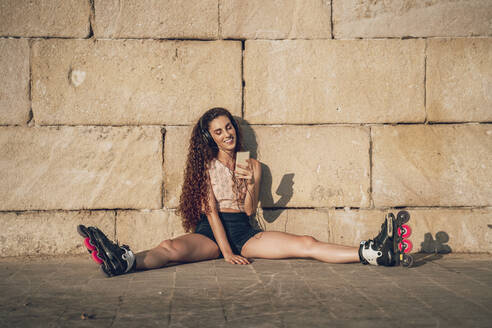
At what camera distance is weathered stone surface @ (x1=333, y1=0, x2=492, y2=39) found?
15.9ft

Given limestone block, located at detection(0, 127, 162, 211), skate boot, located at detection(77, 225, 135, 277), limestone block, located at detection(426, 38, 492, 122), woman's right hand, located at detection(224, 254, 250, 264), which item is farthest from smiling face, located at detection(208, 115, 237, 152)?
limestone block, located at detection(426, 38, 492, 122)

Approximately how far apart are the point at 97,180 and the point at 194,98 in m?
1.37

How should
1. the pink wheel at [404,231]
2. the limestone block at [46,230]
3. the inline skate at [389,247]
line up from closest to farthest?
the inline skate at [389,247] < the pink wheel at [404,231] < the limestone block at [46,230]

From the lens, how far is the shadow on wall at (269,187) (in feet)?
15.8

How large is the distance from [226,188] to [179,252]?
0.81 meters

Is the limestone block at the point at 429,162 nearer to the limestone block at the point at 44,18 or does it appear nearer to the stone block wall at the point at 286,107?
the stone block wall at the point at 286,107

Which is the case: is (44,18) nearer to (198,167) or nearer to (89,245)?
(198,167)

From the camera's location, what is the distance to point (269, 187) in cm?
483

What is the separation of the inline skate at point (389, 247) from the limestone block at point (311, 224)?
81 centimetres

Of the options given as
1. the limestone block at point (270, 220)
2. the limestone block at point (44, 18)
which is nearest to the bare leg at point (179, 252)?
the limestone block at point (270, 220)

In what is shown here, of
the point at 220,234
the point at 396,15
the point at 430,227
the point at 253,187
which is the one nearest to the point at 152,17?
the point at 253,187

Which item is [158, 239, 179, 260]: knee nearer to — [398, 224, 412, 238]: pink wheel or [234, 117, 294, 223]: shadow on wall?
[234, 117, 294, 223]: shadow on wall

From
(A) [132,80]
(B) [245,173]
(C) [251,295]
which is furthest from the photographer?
(A) [132,80]

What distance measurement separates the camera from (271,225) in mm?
4820
